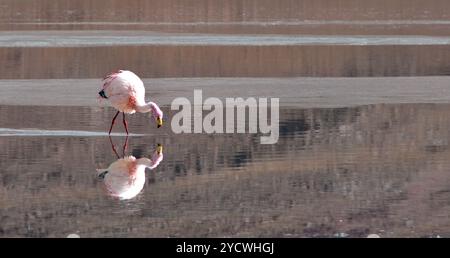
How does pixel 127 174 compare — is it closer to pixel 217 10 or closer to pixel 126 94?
pixel 126 94

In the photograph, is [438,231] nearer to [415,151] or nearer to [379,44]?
[415,151]

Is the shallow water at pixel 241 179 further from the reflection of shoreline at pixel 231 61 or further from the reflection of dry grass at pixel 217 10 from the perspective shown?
the reflection of dry grass at pixel 217 10

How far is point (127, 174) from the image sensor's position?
15500 millimetres

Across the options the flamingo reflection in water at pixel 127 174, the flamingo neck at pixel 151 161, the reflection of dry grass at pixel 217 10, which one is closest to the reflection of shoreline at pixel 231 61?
the flamingo neck at pixel 151 161

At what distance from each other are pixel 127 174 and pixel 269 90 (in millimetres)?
9405

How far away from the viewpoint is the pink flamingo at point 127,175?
14.5m

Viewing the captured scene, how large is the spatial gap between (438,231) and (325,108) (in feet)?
30.2

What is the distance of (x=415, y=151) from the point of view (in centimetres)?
1708

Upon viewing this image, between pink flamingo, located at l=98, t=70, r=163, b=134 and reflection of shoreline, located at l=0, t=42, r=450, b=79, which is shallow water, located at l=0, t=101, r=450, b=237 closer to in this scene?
pink flamingo, located at l=98, t=70, r=163, b=134

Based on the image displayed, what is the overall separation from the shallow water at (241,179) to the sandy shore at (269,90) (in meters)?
2.13

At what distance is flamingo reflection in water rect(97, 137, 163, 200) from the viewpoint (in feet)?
47.7

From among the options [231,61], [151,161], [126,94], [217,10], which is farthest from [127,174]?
[217,10]

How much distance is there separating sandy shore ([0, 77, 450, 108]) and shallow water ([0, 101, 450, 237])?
7.00 feet

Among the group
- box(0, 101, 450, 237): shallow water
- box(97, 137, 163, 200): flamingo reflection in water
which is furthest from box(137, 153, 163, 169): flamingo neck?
box(0, 101, 450, 237): shallow water
